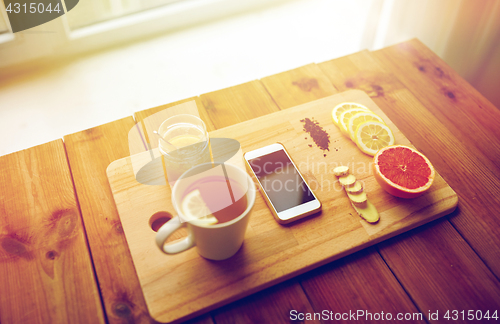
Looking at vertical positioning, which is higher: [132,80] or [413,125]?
[413,125]

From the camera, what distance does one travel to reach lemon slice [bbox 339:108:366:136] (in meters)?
0.95

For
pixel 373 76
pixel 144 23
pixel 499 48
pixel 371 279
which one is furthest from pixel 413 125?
pixel 144 23

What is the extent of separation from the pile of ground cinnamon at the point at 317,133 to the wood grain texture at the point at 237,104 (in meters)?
0.13

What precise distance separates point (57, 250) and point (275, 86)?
0.74m

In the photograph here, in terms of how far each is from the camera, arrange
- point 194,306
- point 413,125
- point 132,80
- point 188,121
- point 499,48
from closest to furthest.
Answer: point 194,306
point 188,121
point 413,125
point 499,48
point 132,80

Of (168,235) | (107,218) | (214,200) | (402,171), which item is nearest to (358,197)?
(402,171)

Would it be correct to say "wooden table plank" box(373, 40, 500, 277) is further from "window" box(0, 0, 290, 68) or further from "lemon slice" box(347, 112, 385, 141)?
"window" box(0, 0, 290, 68)

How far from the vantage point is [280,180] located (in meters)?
0.86

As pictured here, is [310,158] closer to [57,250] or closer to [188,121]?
[188,121]

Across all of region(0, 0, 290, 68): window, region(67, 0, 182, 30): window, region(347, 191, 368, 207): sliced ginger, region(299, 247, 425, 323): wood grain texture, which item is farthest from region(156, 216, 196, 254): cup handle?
region(67, 0, 182, 30): window

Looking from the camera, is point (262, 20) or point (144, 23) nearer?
point (144, 23)

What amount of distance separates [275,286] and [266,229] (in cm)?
12

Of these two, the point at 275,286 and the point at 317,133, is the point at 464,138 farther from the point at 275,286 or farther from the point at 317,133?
the point at 275,286

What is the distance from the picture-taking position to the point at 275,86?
1155 millimetres
